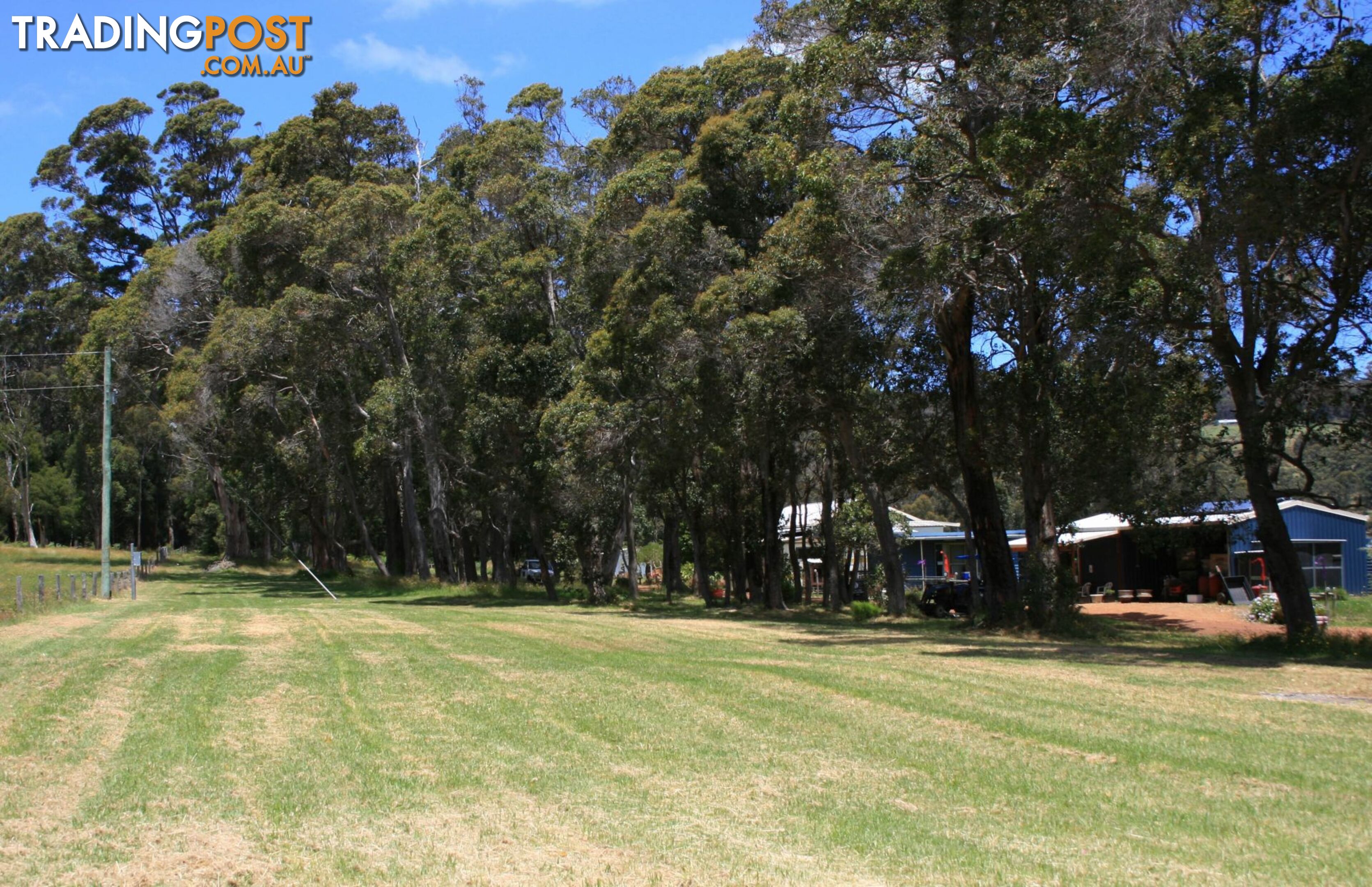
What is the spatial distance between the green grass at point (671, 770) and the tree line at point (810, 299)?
6.63 m

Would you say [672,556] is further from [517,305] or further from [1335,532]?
[1335,532]

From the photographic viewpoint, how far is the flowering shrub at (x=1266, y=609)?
24984mm

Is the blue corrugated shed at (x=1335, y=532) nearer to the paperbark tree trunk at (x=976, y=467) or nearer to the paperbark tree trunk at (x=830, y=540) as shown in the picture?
the paperbark tree trunk at (x=830, y=540)

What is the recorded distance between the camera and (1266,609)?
26.0 meters

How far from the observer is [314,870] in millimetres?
6348

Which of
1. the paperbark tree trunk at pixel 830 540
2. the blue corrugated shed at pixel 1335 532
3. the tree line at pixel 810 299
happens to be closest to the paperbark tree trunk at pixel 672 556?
the tree line at pixel 810 299

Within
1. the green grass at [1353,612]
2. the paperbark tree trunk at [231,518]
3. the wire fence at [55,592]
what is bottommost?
the green grass at [1353,612]

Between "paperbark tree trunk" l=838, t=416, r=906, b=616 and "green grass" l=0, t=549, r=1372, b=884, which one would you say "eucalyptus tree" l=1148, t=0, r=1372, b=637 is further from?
"paperbark tree trunk" l=838, t=416, r=906, b=616

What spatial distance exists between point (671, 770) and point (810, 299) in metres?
18.3

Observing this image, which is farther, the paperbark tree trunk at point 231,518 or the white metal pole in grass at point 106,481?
the paperbark tree trunk at point 231,518

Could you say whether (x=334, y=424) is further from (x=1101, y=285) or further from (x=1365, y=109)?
(x=1365, y=109)

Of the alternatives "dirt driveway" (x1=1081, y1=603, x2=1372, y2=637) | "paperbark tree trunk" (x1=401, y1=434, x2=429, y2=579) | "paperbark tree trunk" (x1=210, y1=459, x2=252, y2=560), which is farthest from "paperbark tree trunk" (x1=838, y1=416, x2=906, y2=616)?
"paperbark tree trunk" (x1=210, y1=459, x2=252, y2=560)

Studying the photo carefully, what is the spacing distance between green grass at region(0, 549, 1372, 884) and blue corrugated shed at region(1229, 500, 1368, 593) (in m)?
26.2

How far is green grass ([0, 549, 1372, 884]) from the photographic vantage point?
646cm
